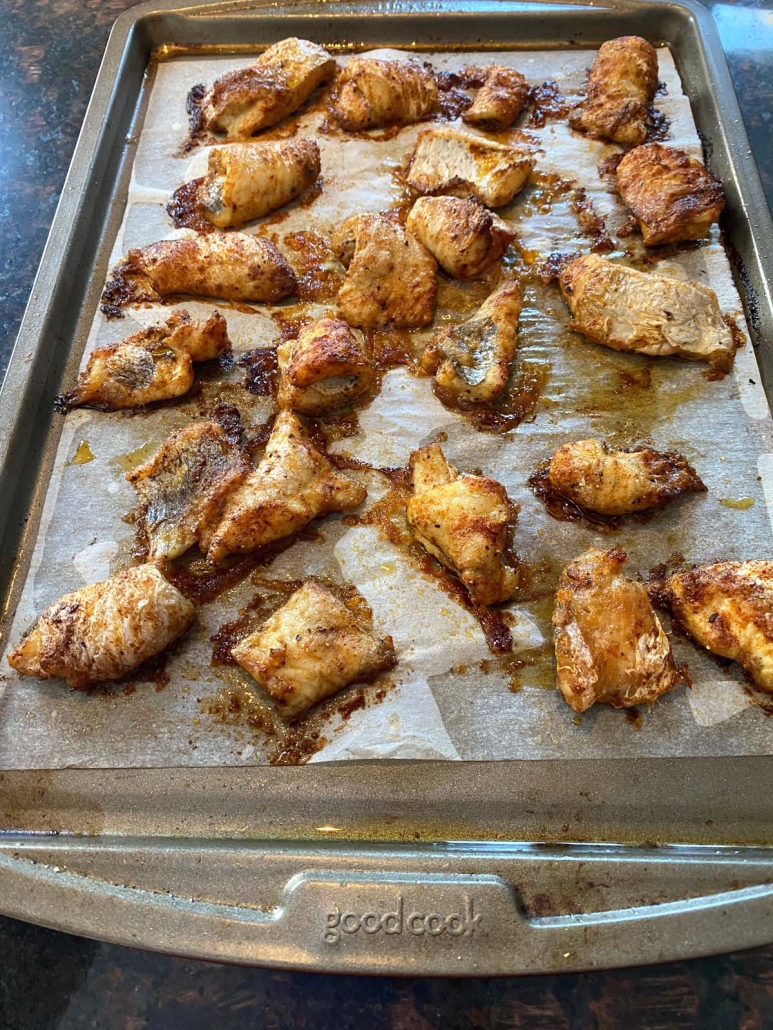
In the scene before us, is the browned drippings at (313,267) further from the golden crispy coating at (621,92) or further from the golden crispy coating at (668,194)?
the golden crispy coating at (621,92)

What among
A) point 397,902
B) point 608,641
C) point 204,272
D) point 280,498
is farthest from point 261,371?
point 397,902

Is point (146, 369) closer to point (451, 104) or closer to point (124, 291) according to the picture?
point (124, 291)

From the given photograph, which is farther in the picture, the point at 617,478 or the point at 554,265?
the point at 554,265

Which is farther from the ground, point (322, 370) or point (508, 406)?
point (322, 370)

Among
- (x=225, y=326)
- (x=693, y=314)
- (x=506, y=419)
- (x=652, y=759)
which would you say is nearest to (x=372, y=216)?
(x=225, y=326)

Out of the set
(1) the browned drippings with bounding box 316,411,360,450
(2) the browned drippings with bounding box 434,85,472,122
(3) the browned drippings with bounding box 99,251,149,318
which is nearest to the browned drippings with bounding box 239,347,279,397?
(1) the browned drippings with bounding box 316,411,360,450

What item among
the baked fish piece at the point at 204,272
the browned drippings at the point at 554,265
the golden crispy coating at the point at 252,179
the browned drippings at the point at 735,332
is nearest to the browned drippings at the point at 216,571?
the baked fish piece at the point at 204,272
